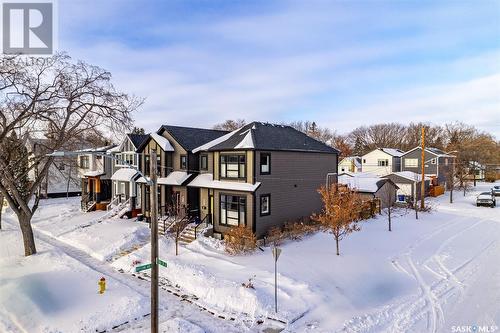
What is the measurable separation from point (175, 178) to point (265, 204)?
845cm

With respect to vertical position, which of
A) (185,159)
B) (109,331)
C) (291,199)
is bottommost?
(109,331)

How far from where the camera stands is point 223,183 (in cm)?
2219

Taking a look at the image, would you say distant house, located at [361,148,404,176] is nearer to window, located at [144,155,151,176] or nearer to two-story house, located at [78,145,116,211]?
window, located at [144,155,151,176]

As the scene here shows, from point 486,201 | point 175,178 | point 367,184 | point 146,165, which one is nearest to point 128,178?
point 146,165

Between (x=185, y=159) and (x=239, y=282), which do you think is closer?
(x=239, y=282)

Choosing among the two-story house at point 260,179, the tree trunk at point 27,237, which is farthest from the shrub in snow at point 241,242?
the tree trunk at point 27,237

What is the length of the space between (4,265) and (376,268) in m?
20.4

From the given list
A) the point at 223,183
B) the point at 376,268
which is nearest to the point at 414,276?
the point at 376,268

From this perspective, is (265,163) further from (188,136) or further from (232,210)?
(188,136)

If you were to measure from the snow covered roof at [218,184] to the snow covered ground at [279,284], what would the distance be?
12.0 feet

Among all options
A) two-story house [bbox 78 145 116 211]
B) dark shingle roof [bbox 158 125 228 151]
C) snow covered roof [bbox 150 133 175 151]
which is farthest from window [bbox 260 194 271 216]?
two-story house [bbox 78 145 116 211]

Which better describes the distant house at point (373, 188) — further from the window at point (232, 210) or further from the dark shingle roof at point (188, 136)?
the dark shingle roof at point (188, 136)

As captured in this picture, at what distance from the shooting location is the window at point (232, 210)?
835 inches

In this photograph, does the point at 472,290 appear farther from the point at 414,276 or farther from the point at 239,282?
the point at 239,282
